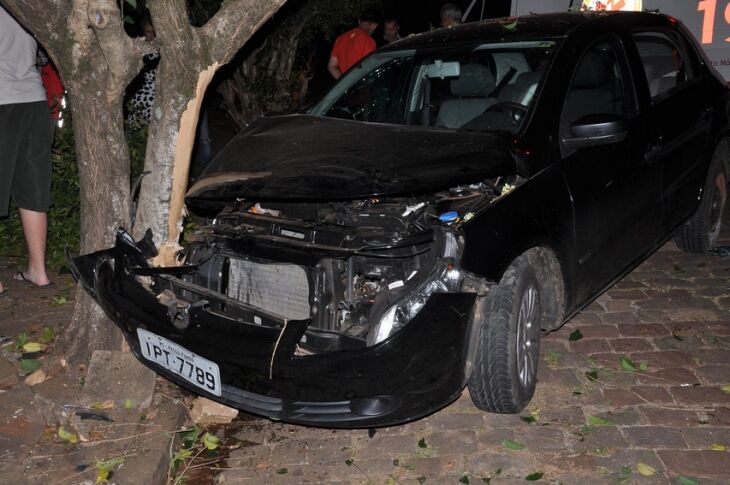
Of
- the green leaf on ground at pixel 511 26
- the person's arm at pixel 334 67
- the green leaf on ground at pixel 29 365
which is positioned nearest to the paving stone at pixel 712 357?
the green leaf on ground at pixel 511 26

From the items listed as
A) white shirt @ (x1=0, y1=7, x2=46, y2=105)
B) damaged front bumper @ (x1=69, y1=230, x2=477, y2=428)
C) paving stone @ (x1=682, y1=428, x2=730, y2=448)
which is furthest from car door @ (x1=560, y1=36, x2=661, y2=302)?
white shirt @ (x1=0, y1=7, x2=46, y2=105)

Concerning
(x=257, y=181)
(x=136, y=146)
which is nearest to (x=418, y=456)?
(x=257, y=181)

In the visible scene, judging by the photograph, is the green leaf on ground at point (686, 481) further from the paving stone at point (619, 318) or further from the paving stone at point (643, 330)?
the paving stone at point (619, 318)

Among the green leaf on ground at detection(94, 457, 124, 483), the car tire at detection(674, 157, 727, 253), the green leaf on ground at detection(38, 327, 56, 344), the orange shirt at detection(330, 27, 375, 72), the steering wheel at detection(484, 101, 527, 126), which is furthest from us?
the orange shirt at detection(330, 27, 375, 72)

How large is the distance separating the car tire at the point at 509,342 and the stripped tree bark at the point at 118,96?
5.87ft

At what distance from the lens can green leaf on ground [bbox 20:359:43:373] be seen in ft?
15.0

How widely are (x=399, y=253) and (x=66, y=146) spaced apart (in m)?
3.74

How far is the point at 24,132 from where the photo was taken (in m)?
5.34

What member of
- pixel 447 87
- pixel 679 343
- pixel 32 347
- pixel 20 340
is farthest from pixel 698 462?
pixel 20 340

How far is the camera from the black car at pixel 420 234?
11.1 feet

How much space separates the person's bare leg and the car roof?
2.67 m

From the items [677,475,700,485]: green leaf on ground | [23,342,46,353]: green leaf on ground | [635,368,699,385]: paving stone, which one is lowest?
[635,368,699,385]: paving stone

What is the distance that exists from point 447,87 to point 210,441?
2.58 meters

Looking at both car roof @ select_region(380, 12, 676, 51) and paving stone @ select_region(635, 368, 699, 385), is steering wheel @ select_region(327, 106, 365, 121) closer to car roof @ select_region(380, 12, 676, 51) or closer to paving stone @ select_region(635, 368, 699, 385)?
car roof @ select_region(380, 12, 676, 51)
